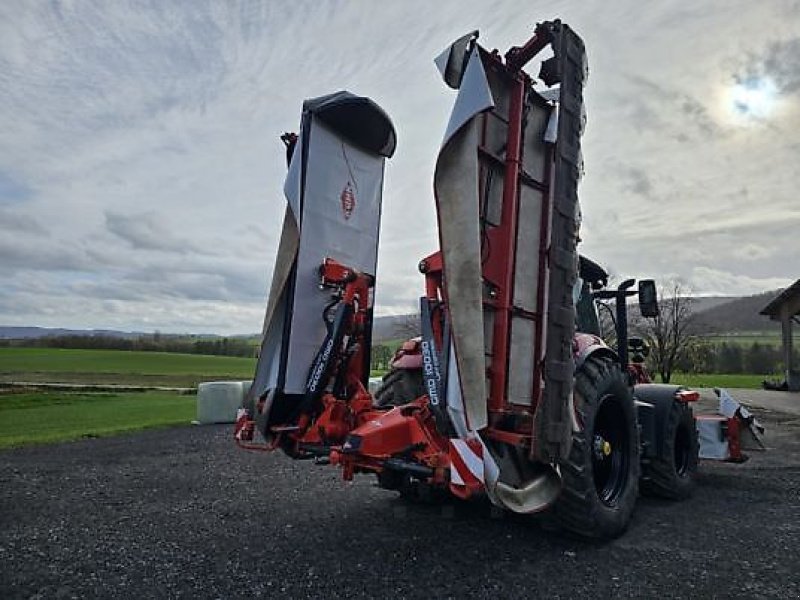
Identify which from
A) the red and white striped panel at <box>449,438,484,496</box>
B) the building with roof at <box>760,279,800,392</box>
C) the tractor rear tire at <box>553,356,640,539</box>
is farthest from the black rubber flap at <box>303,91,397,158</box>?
the building with roof at <box>760,279,800,392</box>

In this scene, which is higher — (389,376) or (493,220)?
(493,220)

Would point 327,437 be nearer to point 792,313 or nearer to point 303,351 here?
point 303,351

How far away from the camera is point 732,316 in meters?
53.2

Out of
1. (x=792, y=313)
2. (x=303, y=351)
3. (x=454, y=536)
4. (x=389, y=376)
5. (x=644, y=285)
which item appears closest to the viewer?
(x=454, y=536)

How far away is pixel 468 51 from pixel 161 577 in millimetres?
3861

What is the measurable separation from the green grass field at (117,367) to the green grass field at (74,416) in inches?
456

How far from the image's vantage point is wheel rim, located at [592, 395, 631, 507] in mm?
4746

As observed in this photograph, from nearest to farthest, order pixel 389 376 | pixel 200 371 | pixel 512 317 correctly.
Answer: pixel 512 317
pixel 389 376
pixel 200 371

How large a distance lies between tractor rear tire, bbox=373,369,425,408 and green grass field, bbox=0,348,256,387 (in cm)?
3214

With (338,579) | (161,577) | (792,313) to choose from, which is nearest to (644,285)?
(338,579)

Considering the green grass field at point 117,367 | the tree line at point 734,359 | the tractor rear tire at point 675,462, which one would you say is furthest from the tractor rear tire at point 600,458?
the tree line at point 734,359

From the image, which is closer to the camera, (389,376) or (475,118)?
(475,118)

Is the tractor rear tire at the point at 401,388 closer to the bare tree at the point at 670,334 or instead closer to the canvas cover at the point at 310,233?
the canvas cover at the point at 310,233

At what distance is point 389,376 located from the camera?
5422mm
